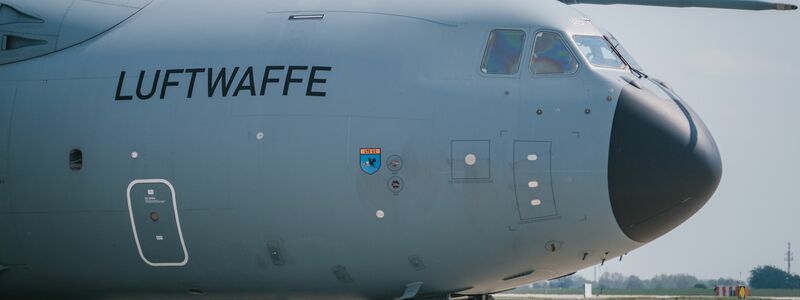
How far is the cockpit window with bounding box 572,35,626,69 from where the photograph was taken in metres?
17.8

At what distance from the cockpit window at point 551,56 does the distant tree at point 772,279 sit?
7068cm

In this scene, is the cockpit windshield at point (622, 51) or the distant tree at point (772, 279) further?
the distant tree at point (772, 279)

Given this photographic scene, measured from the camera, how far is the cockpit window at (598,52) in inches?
700

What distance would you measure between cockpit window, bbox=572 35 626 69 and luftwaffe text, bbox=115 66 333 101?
10.6ft

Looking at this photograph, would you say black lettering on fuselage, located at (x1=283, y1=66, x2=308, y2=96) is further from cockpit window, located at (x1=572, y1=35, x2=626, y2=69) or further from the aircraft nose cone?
the aircraft nose cone

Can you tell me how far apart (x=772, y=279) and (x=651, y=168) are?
7361cm

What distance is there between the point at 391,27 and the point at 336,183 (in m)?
2.16

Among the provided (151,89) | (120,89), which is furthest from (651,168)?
(120,89)

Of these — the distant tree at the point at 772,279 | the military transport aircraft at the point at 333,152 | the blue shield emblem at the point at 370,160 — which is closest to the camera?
the military transport aircraft at the point at 333,152

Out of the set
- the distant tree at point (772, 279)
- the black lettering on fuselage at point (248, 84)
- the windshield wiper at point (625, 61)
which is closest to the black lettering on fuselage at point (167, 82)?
the black lettering on fuselage at point (248, 84)

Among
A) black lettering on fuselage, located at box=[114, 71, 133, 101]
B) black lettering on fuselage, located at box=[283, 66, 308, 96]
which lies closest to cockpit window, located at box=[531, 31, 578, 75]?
black lettering on fuselage, located at box=[283, 66, 308, 96]

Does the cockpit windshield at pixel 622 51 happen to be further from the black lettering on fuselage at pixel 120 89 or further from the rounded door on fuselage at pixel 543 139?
the black lettering on fuselage at pixel 120 89

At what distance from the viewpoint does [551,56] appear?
57.9 feet

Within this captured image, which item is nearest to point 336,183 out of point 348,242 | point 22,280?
point 348,242
